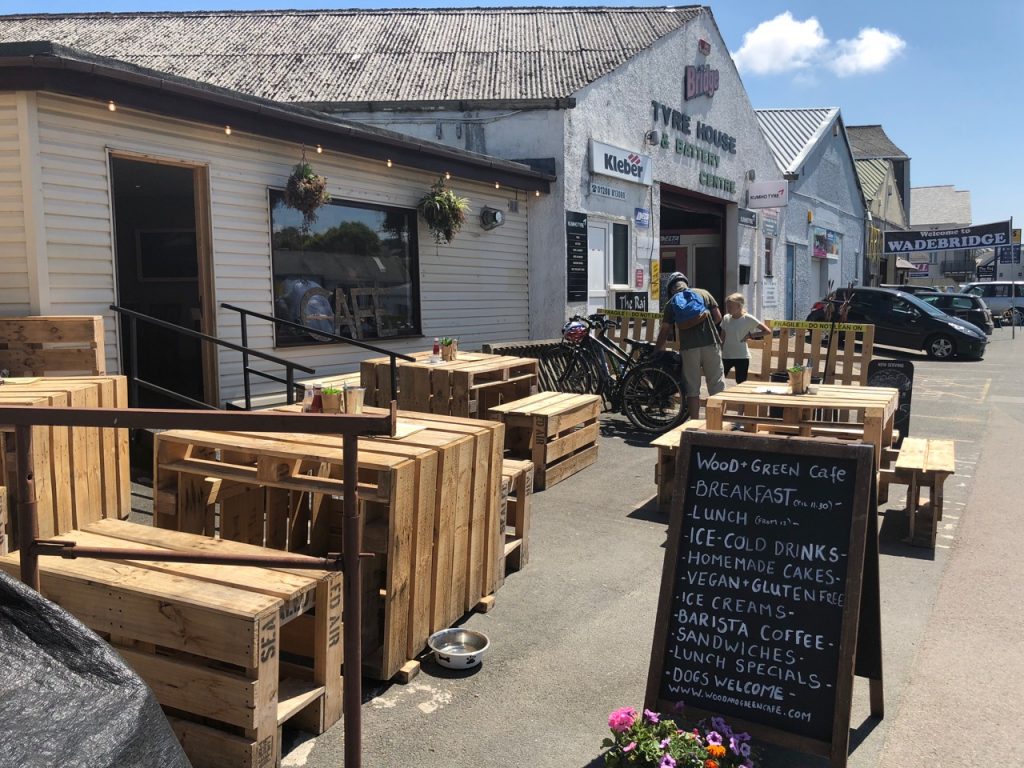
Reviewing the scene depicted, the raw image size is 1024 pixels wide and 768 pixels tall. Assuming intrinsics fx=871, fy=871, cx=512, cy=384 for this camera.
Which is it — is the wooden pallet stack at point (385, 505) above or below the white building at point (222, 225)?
below

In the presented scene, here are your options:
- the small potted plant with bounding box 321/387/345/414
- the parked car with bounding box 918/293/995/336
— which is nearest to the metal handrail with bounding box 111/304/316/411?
the small potted plant with bounding box 321/387/345/414

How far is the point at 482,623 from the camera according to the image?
182 inches

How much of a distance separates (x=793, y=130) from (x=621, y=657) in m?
26.1

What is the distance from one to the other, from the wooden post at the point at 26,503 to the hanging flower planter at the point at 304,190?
6.48 meters

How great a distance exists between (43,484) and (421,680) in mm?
2810

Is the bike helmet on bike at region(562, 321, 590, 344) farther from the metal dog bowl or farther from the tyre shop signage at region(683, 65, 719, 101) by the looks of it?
the tyre shop signage at region(683, 65, 719, 101)

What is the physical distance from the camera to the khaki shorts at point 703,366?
9477 millimetres

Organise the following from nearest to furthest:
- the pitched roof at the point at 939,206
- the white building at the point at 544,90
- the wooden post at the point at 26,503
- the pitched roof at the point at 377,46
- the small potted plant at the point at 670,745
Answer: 1. the wooden post at the point at 26,503
2. the small potted plant at the point at 670,745
3. the white building at the point at 544,90
4. the pitched roof at the point at 377,46
5. the pitched roof at the point at 939,206

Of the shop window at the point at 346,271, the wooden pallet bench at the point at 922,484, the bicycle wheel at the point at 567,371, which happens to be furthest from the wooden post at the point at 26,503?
the bicycle wheel at the point at 567,371

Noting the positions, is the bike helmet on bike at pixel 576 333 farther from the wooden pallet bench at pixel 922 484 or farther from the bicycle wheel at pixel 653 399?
the wooden pallet bench at pixel 922 484

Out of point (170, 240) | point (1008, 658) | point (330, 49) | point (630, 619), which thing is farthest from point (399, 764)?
point (330, 49)

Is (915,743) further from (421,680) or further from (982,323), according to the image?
(982,323)

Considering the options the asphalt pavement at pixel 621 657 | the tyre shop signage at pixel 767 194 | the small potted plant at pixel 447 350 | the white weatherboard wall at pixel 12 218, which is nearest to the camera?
the asphalt pavement at pixel 621 657

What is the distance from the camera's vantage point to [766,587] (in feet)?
10.9
